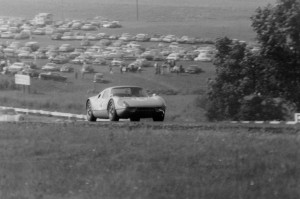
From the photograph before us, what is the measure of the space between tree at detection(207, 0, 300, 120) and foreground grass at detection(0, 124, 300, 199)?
27423 mm

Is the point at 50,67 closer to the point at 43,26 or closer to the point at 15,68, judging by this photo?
the point at 15,68

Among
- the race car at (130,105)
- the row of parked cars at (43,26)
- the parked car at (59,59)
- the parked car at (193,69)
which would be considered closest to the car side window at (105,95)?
the race car at (130,105)

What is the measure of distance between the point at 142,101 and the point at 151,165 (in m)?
9.79

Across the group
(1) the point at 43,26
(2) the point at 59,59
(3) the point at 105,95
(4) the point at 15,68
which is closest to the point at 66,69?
(2) the point at 59,59

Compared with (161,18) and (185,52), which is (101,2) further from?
(185,52)

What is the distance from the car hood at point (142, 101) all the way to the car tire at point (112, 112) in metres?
0.44

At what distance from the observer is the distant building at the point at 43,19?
60.9 metres

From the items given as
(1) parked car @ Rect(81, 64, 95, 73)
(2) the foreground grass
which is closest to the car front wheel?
(2) the foreground grass

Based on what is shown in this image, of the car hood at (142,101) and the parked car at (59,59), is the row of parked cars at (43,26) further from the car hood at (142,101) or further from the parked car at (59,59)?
the car hood at (142,101)

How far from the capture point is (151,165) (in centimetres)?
1245

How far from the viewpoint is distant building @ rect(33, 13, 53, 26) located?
60869 mm

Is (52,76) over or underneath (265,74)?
underneath

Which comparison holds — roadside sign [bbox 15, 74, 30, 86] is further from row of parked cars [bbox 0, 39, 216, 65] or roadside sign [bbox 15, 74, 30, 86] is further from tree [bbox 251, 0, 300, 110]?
tree [bbox 251, 0, 300, 110]

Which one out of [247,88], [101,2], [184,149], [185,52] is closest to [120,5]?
[101,2]
